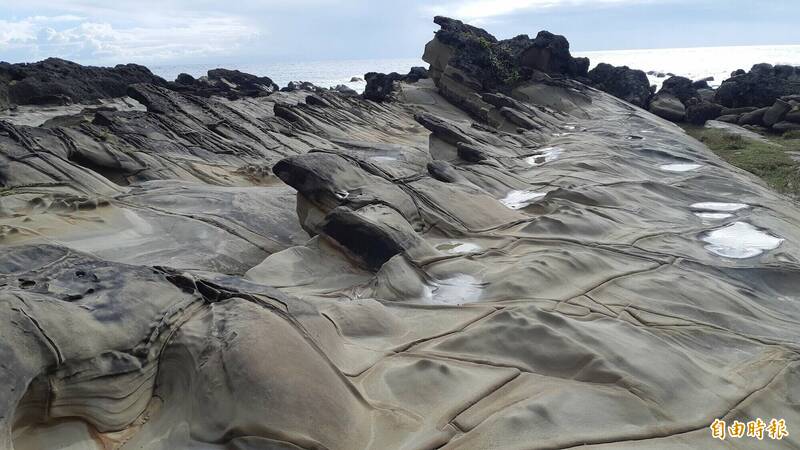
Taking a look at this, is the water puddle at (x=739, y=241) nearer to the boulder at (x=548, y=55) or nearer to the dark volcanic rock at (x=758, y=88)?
the boulder at (x=548, y=55)

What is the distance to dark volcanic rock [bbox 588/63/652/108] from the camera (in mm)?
30734

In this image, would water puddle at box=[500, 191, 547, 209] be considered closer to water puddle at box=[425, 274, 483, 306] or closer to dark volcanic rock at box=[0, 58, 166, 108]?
water puddle at box=[425, 274, 483, 306]

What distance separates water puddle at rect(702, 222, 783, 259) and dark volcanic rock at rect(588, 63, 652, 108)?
77.0 feet

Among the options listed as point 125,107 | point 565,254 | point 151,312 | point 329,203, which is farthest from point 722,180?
point 125,107

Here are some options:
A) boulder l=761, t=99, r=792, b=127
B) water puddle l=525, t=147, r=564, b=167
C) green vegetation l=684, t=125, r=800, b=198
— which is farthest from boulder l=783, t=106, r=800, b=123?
water puddle l=525, t=147, r=564, b=167

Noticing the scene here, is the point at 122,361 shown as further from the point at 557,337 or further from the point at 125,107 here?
the point at 125,107

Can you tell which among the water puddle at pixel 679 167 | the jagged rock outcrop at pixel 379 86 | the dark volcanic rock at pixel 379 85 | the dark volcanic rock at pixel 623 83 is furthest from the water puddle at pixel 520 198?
the dark volcanic rock at pixel 623 83

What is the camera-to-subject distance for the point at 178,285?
4.02m

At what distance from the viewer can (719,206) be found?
10289 mm

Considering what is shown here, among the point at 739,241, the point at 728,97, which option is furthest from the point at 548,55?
the point at 739,241

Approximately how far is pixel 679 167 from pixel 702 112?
51.0 feet

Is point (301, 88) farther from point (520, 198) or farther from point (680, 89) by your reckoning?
point (520, 198)

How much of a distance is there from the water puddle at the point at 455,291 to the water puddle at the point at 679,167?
32.0 ft

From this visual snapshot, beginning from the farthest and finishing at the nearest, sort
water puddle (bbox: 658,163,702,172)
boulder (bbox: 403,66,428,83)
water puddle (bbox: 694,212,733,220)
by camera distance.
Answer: boulder (bbox: 403,66,428,83) < water puddle (bbox: 658,163,702,172) < water puddle (bbox: 694,212,733,220)
